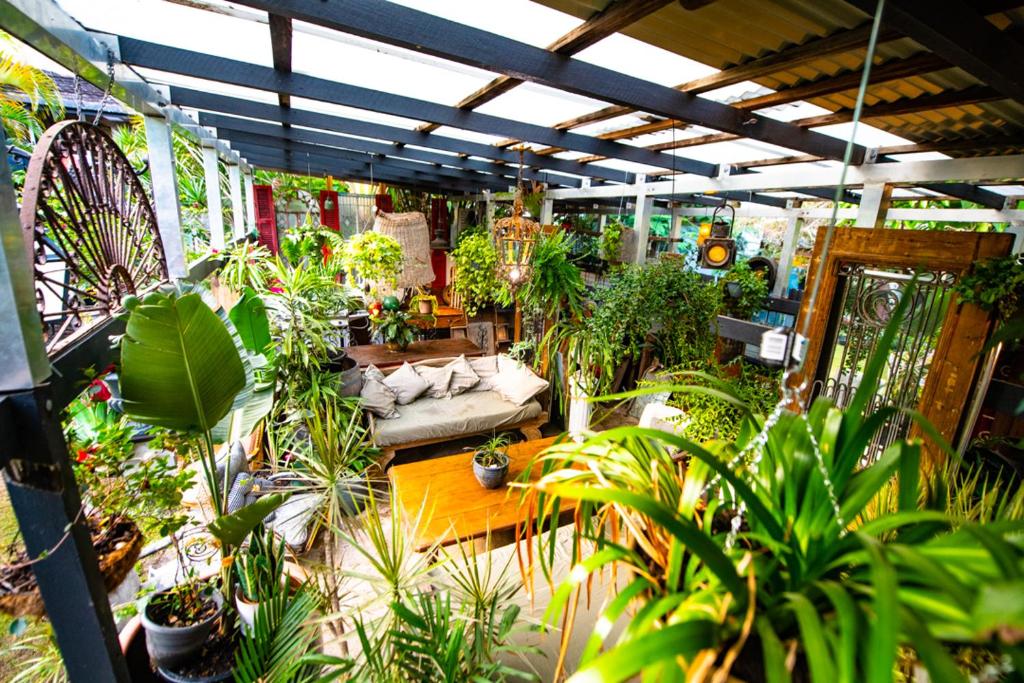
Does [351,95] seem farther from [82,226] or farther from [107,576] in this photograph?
[107,576]

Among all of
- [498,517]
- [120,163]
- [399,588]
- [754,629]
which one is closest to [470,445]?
[498,517]

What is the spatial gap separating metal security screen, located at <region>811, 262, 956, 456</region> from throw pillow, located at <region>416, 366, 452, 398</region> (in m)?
2.88

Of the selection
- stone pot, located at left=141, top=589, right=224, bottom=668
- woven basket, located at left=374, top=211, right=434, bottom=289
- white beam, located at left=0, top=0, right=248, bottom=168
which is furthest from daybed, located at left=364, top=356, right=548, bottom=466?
white beam, located at left=0, top=0, right=248, bottom=168

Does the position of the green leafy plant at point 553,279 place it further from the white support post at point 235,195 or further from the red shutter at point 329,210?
the white support post at point 235,195

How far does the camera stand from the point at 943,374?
7.27 feet

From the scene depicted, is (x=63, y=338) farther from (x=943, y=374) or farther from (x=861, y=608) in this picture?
(x=943, y=374)

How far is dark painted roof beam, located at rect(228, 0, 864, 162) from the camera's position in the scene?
4.64 feet

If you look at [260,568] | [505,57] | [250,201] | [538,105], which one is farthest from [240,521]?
[250,201]

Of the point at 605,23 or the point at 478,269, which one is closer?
the point at 605,23

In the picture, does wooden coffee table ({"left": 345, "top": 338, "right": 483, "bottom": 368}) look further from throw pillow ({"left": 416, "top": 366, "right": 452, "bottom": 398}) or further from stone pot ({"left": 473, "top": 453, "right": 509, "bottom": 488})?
stone pot ({"left": 473, "top": 453, "right": 509, "bottom": 488})

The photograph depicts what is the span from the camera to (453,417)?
3.73 meters

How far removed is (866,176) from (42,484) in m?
4.00

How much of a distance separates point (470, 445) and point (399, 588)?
2595 millimetres

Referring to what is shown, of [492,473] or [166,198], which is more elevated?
[166,198]
